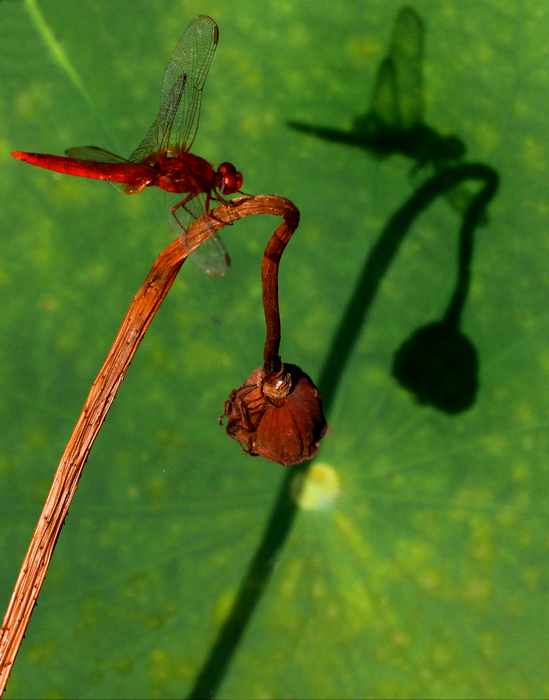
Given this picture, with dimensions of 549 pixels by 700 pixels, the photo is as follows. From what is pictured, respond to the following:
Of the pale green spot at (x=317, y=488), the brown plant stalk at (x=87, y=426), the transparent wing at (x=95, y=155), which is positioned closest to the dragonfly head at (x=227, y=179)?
the transparent wing at (x=95, y=155)

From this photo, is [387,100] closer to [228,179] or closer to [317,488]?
[228,179]

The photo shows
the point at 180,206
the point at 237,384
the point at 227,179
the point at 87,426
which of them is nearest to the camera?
the point at 87,426

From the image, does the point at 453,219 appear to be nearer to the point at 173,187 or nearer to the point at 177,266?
the point at 173,187

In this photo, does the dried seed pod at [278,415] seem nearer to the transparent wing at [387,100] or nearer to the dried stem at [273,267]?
the dried stem at [273,267]

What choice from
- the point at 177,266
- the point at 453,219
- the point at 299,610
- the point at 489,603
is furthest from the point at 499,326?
the point at 177,266

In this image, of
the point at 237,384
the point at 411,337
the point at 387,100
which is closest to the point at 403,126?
the point at 387,100

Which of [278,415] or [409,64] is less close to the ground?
[409,64]

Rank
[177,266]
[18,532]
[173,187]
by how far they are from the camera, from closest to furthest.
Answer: [177,266] → [173,187] → [18,532]
